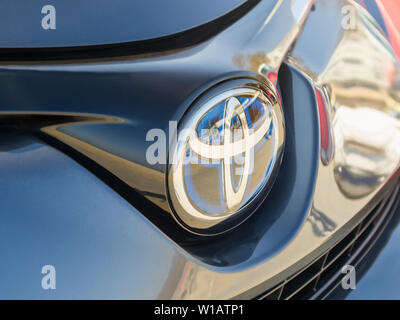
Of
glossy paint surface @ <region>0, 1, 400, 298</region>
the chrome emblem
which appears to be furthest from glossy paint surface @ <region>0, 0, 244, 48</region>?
the chrome emblem

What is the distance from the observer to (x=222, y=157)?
871mm

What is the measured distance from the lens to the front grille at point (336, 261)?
0.98 meters

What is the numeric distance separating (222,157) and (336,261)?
1.25 ft

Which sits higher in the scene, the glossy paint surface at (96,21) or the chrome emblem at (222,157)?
the glossy paint surface at (96,21)

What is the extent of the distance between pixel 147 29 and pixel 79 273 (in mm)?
431

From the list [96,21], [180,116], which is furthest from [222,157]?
[96,21]

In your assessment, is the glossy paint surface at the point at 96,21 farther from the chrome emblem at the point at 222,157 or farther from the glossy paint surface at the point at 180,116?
the chrome emblem at the point at 222,157

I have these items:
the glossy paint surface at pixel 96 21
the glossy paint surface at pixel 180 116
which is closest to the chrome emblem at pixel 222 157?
the glossy paint surface at pixel 180 116

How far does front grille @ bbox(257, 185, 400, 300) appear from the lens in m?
0.98

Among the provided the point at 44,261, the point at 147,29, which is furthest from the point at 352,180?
the point at 44,261

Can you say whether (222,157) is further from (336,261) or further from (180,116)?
(336,261)

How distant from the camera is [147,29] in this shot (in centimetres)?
92

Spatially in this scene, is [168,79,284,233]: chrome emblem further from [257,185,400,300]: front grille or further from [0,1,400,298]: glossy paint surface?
[257,185,400,300]: front grille

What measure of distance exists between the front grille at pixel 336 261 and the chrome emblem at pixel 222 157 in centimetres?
17
